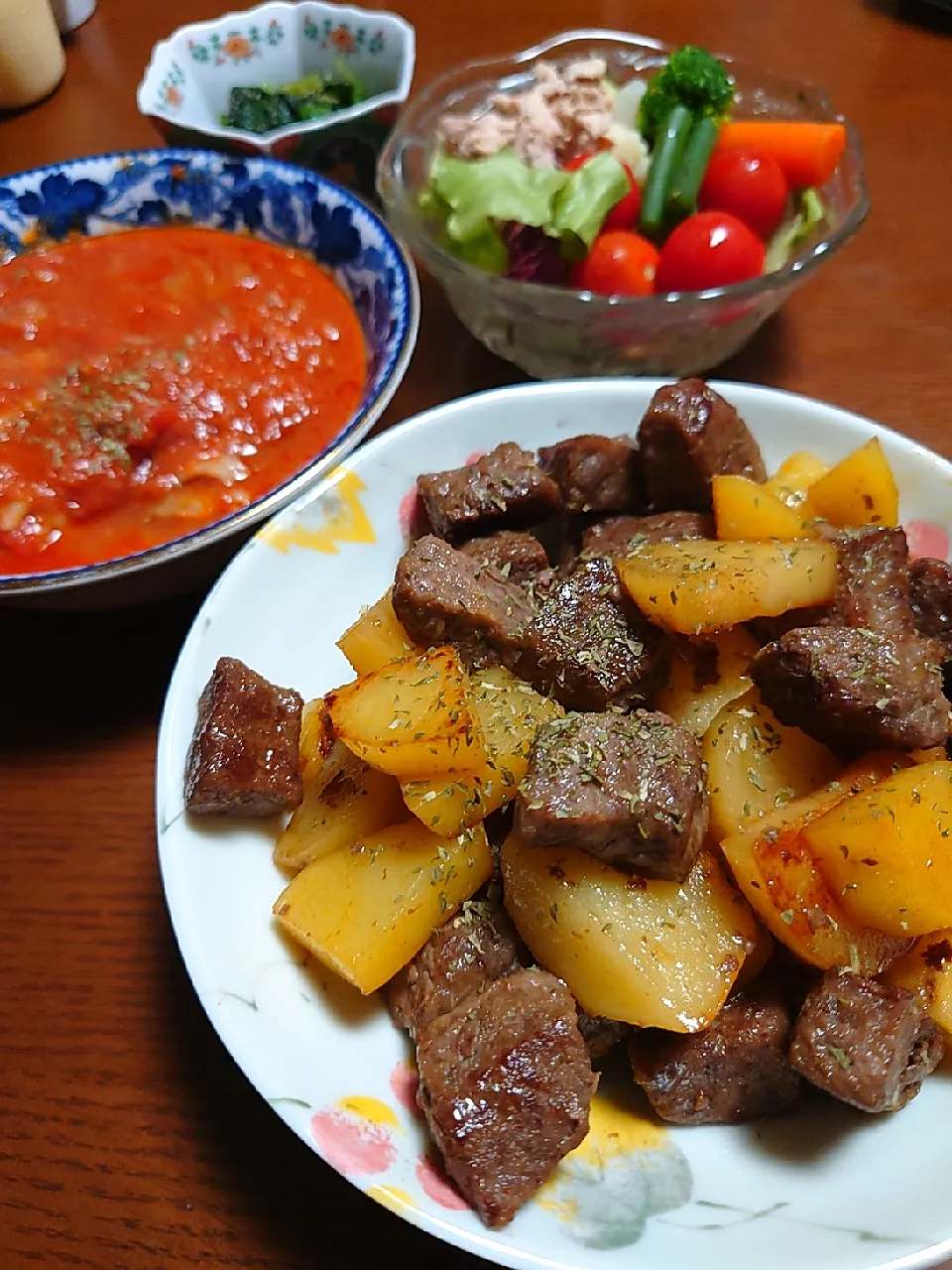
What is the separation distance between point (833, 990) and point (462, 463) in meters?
1.25

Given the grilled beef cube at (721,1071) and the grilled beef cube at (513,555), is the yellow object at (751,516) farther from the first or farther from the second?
the grilled beef cube at (721,1071)

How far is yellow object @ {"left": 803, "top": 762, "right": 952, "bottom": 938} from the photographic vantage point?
1.30 meters

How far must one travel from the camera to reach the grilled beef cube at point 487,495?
188 centimetres

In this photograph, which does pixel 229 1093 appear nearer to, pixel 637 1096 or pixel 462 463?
pixel 637 1096

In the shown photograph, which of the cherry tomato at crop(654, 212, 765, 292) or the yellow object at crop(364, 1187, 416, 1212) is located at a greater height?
the cherry tomato at crop(654, 212, 765, 292)

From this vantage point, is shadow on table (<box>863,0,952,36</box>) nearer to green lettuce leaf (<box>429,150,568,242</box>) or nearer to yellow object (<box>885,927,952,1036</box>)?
green lettuce leaf (<box>429,150,568,242</box>)

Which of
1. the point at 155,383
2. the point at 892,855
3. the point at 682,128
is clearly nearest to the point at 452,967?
the point at 892,855

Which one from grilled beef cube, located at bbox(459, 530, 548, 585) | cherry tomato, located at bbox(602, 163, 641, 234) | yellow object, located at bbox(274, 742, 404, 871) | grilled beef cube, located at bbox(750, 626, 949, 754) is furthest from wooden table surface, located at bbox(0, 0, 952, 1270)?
grilled beef cube, located at bbox(750, 626, 949, 754)

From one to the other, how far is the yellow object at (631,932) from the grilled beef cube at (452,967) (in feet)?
0.16

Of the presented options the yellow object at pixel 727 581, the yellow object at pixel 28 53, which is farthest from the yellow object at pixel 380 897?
the yellow object at pixel 28 53

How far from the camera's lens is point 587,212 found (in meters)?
2.56

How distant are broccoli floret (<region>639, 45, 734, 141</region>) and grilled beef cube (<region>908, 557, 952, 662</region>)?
1726 mm

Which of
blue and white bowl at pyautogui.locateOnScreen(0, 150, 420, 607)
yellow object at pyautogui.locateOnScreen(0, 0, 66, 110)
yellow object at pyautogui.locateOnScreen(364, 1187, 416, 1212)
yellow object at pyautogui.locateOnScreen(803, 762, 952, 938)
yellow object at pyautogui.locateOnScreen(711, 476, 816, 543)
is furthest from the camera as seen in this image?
yellow object at pyautogui.locateOnScreen(0, 0, 66, 110)

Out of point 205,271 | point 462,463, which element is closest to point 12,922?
point 462,463
